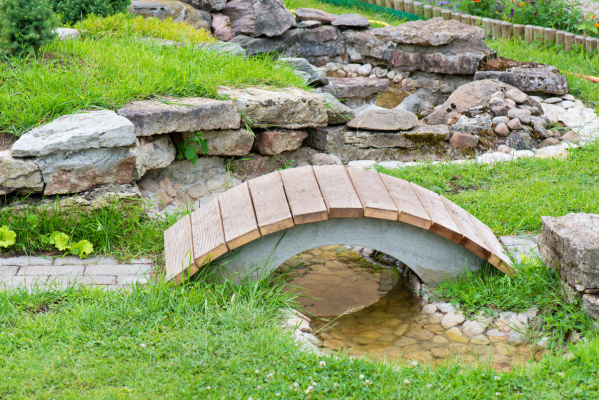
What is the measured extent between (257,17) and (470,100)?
4349mm

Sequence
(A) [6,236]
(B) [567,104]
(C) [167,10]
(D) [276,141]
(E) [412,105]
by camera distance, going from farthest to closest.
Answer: (C) [167,10]
(E) [412,105]
(B) [567,104]
(D) [276,141]
(A) [6,236]

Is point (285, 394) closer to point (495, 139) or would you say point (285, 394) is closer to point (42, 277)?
point (42, 277)

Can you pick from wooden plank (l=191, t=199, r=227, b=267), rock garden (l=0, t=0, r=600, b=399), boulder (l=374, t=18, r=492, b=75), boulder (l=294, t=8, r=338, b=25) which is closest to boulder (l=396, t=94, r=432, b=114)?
boulder (l=374, t=18, r=492, b=75)

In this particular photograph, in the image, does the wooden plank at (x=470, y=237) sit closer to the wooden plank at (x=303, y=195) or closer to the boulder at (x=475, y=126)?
the wooden plank at (x=303, y=195)

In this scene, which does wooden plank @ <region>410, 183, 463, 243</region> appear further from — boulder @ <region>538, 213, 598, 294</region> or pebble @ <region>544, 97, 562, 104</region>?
pebble @ <region>544, 97, 562, 104</region>

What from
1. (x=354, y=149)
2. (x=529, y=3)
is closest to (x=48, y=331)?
(x=354, y=149)

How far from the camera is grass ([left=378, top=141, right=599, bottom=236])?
4.48 metres

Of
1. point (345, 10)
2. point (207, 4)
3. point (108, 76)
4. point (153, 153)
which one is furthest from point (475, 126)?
point (345, 10)

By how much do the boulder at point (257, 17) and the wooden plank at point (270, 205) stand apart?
6431mm

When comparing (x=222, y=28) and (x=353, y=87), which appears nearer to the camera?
(x=353, y=87)

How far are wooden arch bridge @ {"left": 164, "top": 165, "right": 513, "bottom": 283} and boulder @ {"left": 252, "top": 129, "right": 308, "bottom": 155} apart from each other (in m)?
1.73

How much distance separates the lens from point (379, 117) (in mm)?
6230

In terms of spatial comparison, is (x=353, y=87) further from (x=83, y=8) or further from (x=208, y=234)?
(x=208, y=234)

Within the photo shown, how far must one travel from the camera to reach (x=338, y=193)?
3551 mm
